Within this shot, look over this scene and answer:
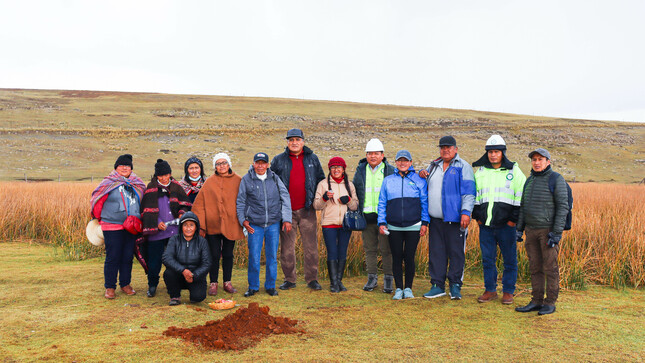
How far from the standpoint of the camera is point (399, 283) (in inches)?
223

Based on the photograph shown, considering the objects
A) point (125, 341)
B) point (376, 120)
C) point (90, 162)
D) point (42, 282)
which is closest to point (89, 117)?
point (90, 162)

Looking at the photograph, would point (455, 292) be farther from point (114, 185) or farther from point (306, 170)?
point (114, 185)

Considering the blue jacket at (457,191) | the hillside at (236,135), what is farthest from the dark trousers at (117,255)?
the hillside at (236,135)

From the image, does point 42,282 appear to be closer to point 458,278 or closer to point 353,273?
point 353,273

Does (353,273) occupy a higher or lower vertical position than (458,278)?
lower

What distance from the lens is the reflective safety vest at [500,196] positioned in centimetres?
511

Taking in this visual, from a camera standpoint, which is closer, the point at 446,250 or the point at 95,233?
the point at 95,233

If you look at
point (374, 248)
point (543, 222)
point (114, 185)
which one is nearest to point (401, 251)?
point (374, 248)

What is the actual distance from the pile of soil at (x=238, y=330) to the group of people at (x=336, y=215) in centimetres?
101

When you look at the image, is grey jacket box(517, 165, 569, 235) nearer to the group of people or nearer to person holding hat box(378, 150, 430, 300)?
the group of people

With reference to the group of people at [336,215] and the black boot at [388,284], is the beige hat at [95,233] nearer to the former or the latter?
the group of people at [336,215]

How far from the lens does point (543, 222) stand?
4.73m

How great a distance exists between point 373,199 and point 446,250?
3.85 ft

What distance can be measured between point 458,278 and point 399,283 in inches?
29.5
